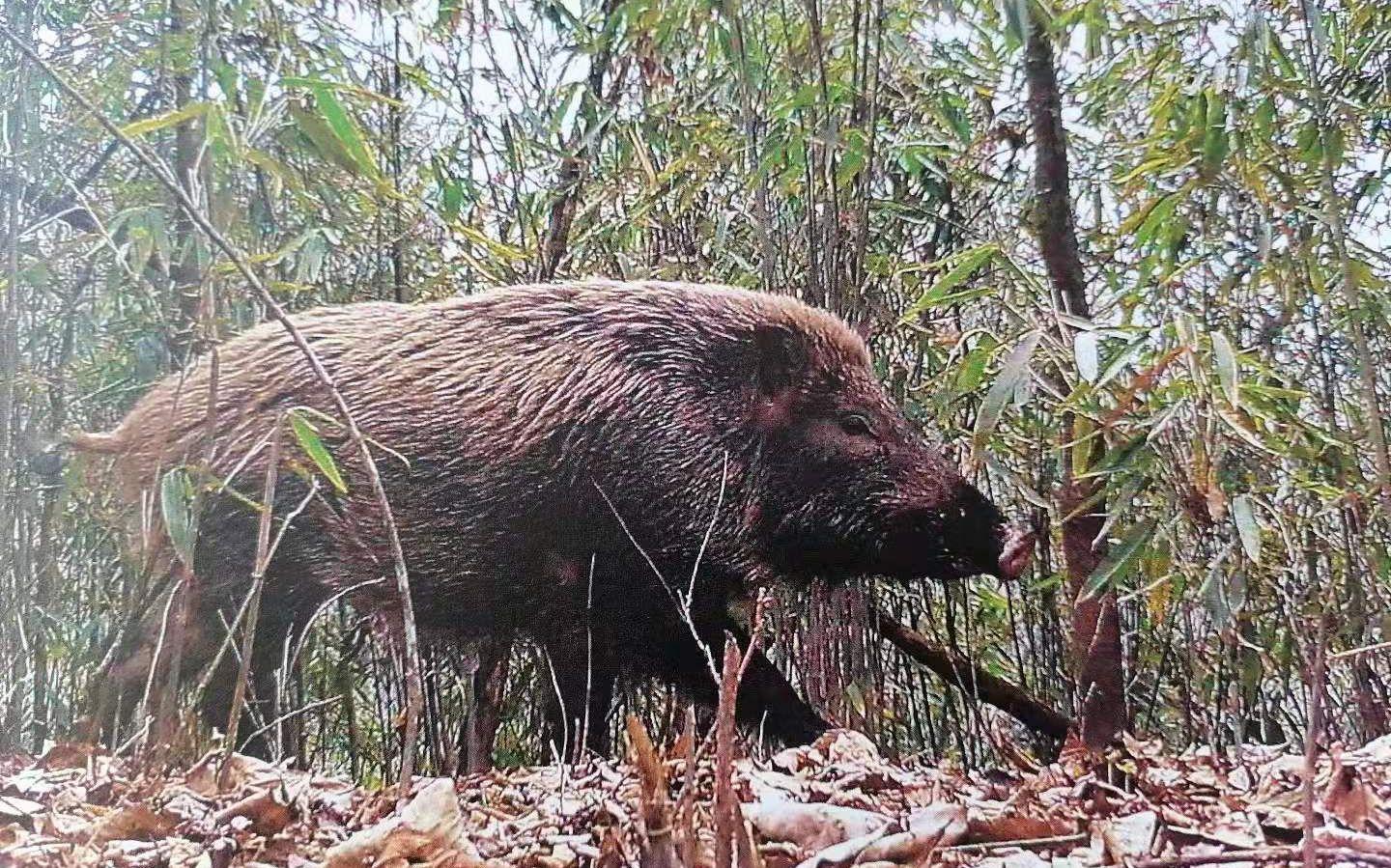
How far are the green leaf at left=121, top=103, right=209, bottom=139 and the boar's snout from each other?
1.01 metres

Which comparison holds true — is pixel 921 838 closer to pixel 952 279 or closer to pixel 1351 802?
pixel 1351 802

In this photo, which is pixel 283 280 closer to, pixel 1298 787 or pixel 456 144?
pixel 456 144

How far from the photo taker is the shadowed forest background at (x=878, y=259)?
1.40 metres

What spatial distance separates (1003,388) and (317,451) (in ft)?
2.83

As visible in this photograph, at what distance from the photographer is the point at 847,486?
154 centimetres

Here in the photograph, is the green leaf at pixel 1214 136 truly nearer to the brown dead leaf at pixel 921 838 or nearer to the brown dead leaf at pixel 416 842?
the brown dead leaf at pixel 921 838

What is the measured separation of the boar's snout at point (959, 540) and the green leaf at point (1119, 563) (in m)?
0.09

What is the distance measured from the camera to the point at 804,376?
1.53 metres

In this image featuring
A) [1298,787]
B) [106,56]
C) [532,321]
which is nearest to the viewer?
[1298,787]

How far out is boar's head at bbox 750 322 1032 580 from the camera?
1.53 m

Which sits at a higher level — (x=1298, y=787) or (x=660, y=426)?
(x=660, y=426)

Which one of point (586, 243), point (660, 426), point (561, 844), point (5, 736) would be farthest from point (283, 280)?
point (561, 844)

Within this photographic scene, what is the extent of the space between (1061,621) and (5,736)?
1.35 meters

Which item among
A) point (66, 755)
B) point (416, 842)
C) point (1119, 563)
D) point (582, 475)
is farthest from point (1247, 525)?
point (66, 755)
